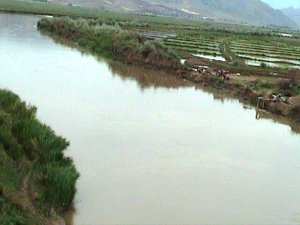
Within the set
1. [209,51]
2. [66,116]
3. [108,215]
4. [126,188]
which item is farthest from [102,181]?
[209,51]

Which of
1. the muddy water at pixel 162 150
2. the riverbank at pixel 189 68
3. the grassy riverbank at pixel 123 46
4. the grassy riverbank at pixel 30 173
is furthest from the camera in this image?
the grassy riverbank at pixel 123 46

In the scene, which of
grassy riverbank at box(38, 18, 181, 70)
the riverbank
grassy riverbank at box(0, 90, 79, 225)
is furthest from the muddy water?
grassy riverbank at box(38, 18, 181, 70)

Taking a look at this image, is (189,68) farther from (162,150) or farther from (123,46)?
(162,150)

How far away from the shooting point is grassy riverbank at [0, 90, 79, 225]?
7.83 m

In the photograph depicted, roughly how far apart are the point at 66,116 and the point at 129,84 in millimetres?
8167

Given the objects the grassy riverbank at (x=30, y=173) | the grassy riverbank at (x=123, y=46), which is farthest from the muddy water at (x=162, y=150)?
the grassy riverbank at (x=123, y=46)

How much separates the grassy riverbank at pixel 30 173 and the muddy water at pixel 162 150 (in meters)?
0.65

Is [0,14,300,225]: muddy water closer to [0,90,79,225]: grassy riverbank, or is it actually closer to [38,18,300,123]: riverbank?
[0,90,79,225]: grassy riverbank

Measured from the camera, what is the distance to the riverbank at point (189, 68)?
71.9 feet

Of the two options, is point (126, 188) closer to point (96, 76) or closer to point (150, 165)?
point (150, 165)

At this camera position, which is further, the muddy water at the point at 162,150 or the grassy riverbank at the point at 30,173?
the muddy water at the point at 162,150

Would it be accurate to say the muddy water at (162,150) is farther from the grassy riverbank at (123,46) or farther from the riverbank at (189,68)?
the grassy riverbank at (123,46)

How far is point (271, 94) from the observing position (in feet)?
73.5

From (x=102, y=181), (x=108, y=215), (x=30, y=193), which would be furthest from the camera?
(x=102, y=181)
